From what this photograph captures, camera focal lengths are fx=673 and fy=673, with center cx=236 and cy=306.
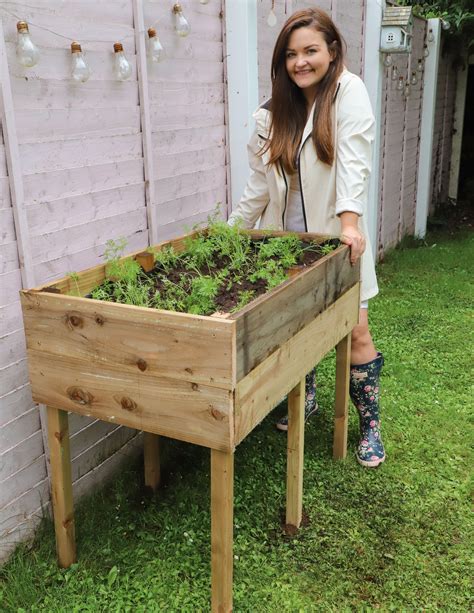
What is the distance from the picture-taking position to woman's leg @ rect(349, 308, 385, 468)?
304 centimetres

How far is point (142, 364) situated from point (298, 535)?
1.12 m

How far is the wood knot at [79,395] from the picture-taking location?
2.07m

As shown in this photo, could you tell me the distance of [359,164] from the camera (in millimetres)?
2605

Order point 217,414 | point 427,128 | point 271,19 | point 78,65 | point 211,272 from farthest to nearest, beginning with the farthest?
point 427,128, point 271,19, point 211,272, point 78,65, point 217,414

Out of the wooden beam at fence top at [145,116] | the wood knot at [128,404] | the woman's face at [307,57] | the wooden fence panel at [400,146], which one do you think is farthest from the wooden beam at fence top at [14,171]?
the wooden fence panel at [400,146]

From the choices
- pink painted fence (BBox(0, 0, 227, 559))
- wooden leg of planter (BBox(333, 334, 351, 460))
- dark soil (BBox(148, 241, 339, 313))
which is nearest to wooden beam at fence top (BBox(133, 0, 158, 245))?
pink painted fence (BBox(0, 0, 227, 559))

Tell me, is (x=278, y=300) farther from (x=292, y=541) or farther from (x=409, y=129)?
(x=409, y=129)

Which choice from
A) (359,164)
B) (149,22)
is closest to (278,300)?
(359,164)

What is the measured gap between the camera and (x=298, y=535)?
8.58 ft

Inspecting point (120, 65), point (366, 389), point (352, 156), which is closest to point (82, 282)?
point (120, 65)

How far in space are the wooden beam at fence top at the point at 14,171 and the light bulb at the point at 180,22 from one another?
39.0 inches

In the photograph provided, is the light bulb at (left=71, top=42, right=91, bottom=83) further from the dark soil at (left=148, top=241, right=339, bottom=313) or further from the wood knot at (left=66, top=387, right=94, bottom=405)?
the wood knot at (left=66, top=387, right=94, bottom=405)

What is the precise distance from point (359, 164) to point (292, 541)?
1476mm

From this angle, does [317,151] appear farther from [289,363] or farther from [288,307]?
[289,363]
